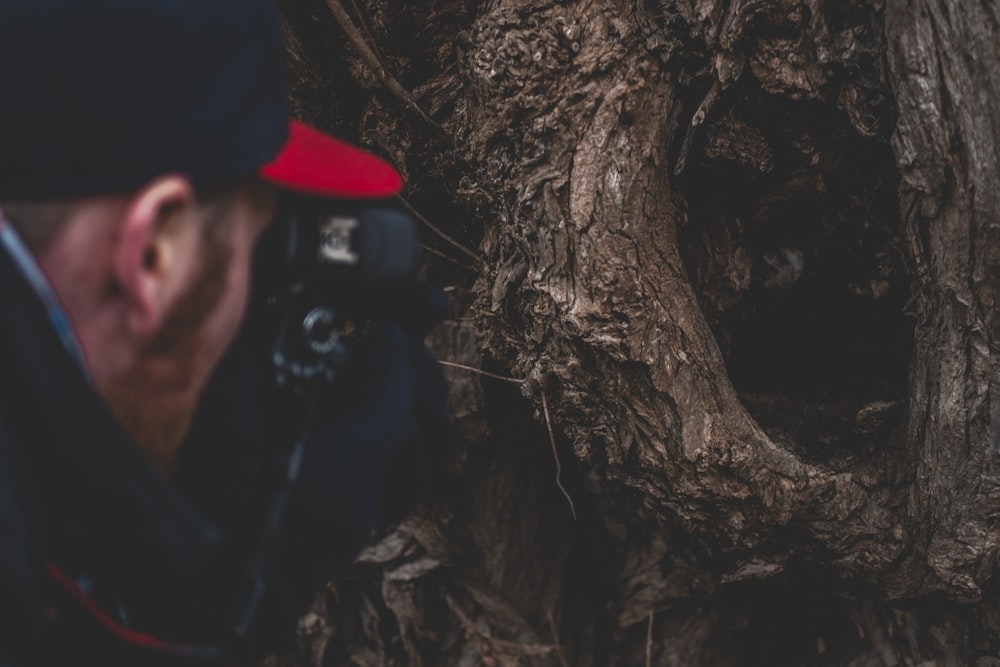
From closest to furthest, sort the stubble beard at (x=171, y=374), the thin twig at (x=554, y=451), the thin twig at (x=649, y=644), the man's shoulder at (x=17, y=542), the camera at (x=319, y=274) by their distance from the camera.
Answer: the man's shoulder at (x=17, y=542) < the stubble beard at (x=171, y=374) < the camera at (x=319, y=274) < the thin twig at (x=554, y=451) < the thin twig at (x=649, y=644)

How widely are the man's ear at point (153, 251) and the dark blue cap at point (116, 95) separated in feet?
0.05

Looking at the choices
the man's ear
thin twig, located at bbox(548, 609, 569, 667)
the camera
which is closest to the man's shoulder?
the man's ear

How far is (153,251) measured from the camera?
2.11ft

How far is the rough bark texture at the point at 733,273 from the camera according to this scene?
112cm

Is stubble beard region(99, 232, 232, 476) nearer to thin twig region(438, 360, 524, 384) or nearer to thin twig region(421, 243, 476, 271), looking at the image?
thin twig region(438, 360, 524, 384)

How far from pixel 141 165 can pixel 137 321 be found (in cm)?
11

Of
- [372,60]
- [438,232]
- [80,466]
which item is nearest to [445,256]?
[438,232]

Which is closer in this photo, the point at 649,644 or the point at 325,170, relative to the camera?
the point at 325,170

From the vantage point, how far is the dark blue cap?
604mm

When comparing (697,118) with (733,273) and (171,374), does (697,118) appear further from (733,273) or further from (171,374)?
(171,374)

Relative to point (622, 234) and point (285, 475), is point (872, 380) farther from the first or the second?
point (285, 475)

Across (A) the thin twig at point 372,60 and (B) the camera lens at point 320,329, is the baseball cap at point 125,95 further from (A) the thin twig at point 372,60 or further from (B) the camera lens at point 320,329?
(A) the thin twig at point 372,60

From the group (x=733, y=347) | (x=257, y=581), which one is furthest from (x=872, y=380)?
(x=257, y=581)

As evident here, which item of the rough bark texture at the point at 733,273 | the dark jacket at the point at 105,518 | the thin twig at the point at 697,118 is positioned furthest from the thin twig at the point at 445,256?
the dark jacket at the point at 105,518
